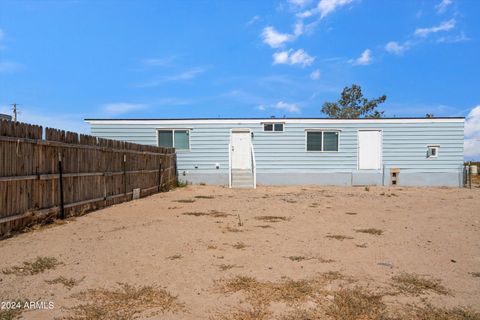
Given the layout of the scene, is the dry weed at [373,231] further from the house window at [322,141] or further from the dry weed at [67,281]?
the house window at [322,141]

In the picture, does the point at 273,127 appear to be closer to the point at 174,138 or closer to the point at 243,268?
the point at 174,138

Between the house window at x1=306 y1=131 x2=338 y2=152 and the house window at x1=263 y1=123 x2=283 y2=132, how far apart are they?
138cm

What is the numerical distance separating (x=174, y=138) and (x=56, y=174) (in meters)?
10.4

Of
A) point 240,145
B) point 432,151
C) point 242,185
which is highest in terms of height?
point 240,145

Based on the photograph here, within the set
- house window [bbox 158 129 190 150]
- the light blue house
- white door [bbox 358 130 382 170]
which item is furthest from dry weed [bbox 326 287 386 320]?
white door [bbox 358 130 382 170]

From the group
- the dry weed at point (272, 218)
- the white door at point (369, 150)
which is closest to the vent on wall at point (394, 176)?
the white door at point (369, 150)

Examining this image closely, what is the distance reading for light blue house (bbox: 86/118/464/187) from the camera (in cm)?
1778

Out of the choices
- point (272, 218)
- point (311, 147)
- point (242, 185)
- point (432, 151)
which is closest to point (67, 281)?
point (272, 218)

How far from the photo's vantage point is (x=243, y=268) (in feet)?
15.0

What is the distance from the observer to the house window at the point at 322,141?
18.0m

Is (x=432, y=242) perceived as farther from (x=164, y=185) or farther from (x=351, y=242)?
(x=164, y=185)

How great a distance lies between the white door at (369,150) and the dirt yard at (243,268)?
9.63 meters

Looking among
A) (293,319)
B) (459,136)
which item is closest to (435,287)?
(293,319)

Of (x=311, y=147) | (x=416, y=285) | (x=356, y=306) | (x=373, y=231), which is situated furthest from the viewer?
(x=311, y=147)
